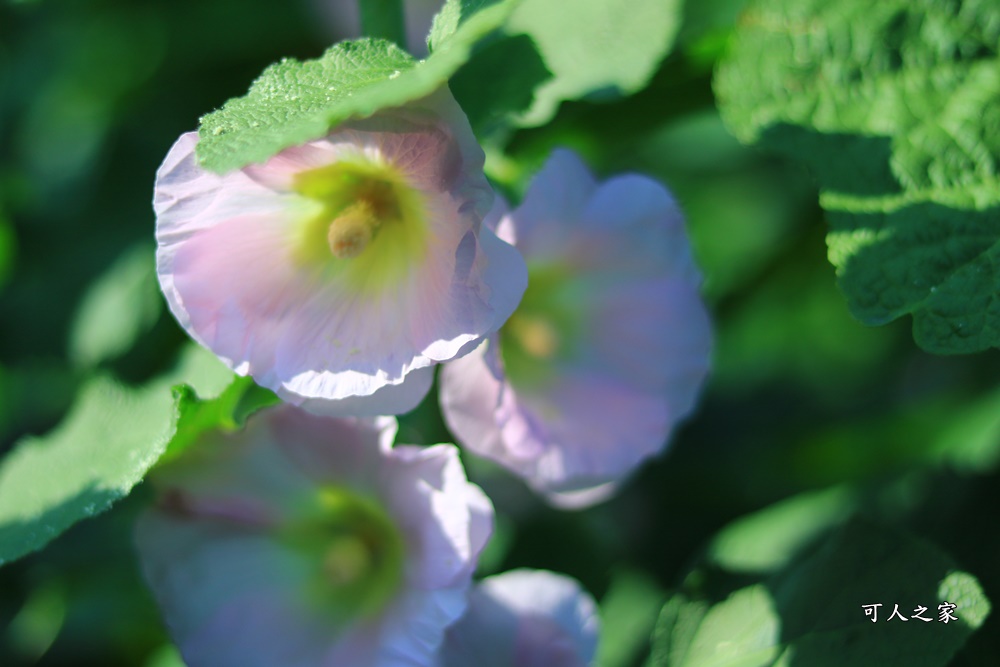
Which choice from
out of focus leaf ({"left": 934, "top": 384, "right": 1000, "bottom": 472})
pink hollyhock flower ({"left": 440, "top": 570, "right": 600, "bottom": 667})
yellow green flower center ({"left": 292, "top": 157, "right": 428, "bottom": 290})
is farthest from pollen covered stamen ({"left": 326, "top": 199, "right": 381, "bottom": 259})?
out of focus leaf ({"left": 934, "top": 384, "right": 1000, "bottom": 472})

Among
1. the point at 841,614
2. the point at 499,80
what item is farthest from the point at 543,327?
the point at 841,614

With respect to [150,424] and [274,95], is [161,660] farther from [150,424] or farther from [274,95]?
[274,95]

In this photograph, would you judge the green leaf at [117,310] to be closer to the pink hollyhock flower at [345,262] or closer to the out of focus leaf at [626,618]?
the pink hollyhock flower at [345,262]

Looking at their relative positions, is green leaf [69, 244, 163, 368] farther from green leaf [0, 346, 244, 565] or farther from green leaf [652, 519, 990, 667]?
green leaf [652, 519, 990, 667]

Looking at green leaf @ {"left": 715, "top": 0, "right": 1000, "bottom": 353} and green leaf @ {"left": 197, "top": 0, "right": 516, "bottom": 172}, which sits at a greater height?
green leaf @ {"left": 197, "top": 0, "right": 516, "bottom": 172}

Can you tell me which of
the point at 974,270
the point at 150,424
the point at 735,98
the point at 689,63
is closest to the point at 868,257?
the point at 974,270
